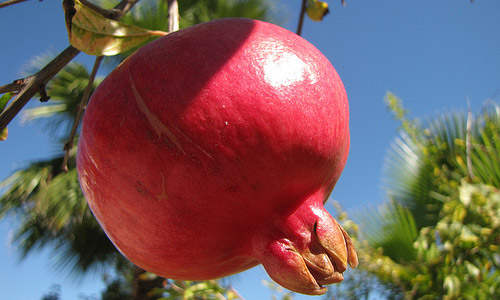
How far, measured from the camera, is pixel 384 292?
2.33 m

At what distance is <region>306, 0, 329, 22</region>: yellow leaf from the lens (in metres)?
0.65

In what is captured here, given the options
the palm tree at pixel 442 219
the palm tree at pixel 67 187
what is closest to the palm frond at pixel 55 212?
→ the palm tree at pixel 67 187

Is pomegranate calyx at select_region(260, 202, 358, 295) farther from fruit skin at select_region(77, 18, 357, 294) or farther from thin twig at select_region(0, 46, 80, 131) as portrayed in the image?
thin twig at select_region(0, 46, 80, 131)

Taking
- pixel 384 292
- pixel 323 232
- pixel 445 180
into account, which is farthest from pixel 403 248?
pixel 323 232

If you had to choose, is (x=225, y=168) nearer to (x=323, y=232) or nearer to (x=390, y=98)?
(x=323, y=232)

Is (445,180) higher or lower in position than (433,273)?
higher

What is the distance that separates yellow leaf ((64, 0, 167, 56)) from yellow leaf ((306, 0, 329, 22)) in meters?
0.28

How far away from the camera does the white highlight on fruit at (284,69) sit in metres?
0.33

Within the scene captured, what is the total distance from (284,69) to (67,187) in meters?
3.93

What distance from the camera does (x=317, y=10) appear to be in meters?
0.66

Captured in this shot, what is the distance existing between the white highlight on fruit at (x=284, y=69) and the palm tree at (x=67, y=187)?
10.7 feet

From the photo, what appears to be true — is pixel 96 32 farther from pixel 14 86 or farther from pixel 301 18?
pixel 301 18

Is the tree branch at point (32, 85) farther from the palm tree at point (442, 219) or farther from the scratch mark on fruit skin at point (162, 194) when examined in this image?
the palm tree at point (442, 219)

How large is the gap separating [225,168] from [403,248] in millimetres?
2209
